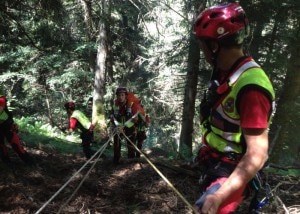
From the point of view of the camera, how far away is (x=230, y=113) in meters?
2.32

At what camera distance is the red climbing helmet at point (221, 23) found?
2424 millimetres

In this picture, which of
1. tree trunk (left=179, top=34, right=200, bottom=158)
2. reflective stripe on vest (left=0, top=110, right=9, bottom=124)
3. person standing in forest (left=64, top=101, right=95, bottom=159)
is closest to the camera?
reflective stripe on vest (left=0, top=110, right=9, bottom=124)

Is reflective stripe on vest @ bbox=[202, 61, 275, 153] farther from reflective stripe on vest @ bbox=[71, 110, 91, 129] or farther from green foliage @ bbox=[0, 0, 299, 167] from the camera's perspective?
reflective stripe on vest @ bbox=[71, 110, 91, 129]

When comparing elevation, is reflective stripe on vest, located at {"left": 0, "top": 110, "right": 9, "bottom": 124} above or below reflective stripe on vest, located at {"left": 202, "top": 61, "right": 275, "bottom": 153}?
below

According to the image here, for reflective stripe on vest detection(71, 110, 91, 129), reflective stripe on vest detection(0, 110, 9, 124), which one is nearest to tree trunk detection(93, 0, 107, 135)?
reflective stripe on vest detection(71, 110, 91, 129)

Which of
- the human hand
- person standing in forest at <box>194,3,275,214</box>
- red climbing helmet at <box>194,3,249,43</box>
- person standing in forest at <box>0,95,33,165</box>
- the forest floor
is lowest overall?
the forest floor

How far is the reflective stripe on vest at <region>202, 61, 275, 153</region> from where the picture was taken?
2160 mm

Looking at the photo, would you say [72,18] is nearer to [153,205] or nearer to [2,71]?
[2,71]

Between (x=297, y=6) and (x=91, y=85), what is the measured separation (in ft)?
45.0

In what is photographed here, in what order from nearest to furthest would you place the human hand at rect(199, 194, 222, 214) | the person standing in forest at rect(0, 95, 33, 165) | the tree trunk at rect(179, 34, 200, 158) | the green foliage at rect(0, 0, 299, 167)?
the human hand at rect(199, 194, 222, 214)
the person standing in forest at rect(0, 95, 33, 165)
the green foliage at rect(0, 0, 299, 167)
the tree trunk at rect(179, 34, 200, 158)

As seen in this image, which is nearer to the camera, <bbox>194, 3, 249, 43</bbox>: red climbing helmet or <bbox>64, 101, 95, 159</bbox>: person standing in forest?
<bbox>194, 3, 249, 43</bbox>: red climbing helmet

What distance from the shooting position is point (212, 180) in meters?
2.60

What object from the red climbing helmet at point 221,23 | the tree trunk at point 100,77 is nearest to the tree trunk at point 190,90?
the tree trunk at point 100,77

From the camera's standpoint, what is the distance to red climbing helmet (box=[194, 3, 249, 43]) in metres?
2.42
